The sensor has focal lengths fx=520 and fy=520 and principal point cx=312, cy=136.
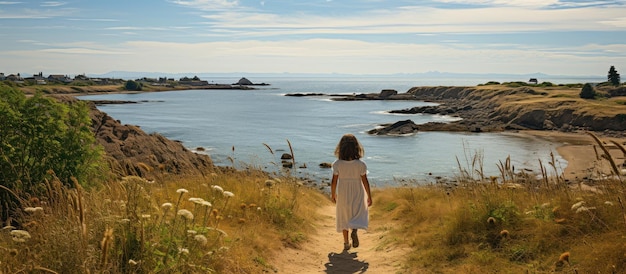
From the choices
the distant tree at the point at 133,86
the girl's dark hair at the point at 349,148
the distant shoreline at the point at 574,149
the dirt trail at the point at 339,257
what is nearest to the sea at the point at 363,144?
the distant shoreline at the point at 574,149

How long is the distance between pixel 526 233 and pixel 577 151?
40.7m

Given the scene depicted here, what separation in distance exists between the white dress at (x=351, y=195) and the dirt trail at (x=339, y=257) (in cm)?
56

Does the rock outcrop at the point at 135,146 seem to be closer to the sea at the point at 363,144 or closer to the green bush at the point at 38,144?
the sea at the point at 363,144

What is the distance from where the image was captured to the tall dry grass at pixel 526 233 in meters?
6.27

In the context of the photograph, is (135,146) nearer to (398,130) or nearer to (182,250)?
(182,250)

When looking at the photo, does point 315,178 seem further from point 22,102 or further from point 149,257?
point 149,257

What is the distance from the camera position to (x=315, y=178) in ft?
102

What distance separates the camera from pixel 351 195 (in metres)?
9.06

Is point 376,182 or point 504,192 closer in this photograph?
point 504,192

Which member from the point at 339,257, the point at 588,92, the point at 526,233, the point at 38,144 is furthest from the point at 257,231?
the point at 588,92

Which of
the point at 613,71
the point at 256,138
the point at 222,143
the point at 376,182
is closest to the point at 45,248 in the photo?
the point at 376,182

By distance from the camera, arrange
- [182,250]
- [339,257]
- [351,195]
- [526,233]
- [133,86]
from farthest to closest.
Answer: [133,86], [351,195], [339,257], [526,233], [182,250]

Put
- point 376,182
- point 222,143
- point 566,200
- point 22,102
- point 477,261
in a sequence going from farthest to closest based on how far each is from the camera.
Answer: point 222,143 → point 376,182 → point 22,102 → point 566,200 → point 477,261

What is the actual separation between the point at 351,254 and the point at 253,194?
2.59 metres
